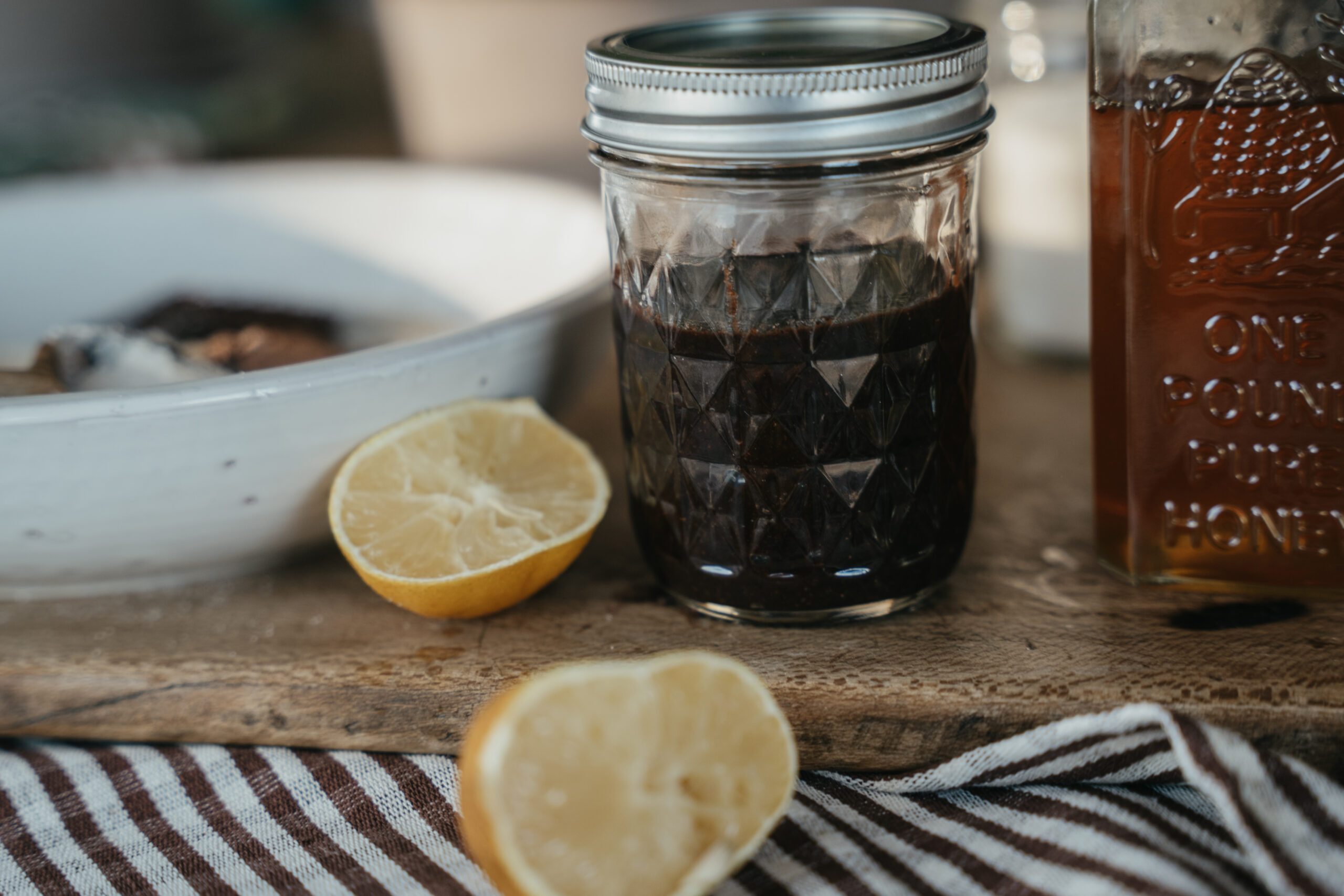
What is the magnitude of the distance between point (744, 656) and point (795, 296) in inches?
7.5

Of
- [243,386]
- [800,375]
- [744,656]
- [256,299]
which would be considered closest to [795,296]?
[800,375]

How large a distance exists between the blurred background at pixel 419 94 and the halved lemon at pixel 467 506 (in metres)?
0.48

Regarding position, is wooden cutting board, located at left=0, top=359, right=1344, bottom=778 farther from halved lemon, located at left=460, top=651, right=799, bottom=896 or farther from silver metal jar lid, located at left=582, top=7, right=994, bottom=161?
silver metal jar lid, located at left=582, top=7, right=994, bottom=161

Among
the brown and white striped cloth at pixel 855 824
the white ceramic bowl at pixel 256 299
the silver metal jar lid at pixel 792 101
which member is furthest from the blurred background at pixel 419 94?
the brown and white striped cloth at pixel 855 824

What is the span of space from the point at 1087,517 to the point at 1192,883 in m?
0.31

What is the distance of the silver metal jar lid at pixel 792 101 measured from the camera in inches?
21.1

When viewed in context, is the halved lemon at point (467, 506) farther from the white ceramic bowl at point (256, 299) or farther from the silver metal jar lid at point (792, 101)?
the silver metal jar lid at point (792, 101)

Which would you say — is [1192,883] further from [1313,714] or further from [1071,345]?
[1071,345]

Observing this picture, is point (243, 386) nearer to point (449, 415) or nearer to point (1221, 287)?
point (449, 415)

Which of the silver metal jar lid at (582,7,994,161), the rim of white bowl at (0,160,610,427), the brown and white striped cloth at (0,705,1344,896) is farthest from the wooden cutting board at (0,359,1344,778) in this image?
the silver metal jar lid at (582,7,994,161)

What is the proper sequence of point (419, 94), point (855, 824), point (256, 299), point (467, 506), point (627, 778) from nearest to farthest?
1. point (627, 778)
2. point (855, 824)
3. point (467, 506)
4. point (256, 299)
5. point (419, 94)

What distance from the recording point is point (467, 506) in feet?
2.26

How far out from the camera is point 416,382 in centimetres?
70

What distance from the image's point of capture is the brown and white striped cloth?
52 cm
